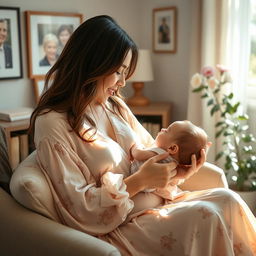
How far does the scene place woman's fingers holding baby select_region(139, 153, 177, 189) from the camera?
1.57 meters

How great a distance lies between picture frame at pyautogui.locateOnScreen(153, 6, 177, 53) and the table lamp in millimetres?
202

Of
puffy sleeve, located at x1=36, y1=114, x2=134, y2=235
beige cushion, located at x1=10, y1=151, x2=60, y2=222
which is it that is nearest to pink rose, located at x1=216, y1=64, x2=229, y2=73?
puffy sleeve, located at x1=36, y1=114, x2=134, y2=235

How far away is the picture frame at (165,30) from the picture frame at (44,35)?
72 cm

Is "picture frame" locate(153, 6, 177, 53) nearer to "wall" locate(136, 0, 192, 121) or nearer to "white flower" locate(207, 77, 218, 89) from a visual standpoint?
"wall" locate(136, 0, 192, 121)

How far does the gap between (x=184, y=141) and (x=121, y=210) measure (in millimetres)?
384

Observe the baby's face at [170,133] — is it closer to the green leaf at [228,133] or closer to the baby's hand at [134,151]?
the baby's hand at [134,151]

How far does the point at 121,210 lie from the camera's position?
1481mm

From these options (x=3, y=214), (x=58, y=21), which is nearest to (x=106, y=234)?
(x=3, y=214)

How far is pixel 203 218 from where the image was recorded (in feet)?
4.75

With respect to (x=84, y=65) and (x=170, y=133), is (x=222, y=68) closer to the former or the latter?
(x=170, y=133)

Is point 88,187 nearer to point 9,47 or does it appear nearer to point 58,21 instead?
point 9,47

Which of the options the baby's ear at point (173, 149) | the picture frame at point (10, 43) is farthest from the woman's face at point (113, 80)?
the picture frame at point (10, 43)

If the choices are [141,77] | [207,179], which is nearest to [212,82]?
[141,77]

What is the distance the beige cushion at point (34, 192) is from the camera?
142 centimetres
